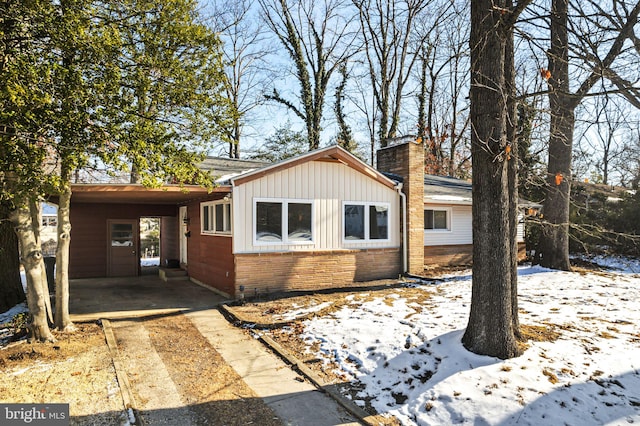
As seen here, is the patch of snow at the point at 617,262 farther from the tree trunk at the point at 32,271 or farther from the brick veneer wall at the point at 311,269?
the tree trunk at the point at 32,271

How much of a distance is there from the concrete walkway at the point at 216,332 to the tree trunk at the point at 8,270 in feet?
3.99

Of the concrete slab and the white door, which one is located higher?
the white door

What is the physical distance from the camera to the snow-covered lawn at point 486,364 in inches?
164

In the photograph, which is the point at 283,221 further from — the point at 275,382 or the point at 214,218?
the point at 275,382

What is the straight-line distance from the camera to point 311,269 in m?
10.5

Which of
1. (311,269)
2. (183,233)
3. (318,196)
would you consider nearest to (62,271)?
(311,269)

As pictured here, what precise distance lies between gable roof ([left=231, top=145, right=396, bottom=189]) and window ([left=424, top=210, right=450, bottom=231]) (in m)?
3.43

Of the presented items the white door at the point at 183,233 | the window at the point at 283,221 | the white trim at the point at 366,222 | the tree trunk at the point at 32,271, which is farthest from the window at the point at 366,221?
the tree trunk at the point at 32,271

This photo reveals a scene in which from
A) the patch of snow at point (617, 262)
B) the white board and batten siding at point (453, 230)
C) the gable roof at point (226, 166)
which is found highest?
the gable roof at point (226, 166)

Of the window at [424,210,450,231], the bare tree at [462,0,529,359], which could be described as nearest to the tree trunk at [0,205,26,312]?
the bare tree at [462,0,529,359]

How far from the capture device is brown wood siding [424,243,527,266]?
583 inches

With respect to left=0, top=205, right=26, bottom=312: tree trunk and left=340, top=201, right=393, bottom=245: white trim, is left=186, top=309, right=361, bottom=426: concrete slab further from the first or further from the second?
left=0, top=205, right=26, bottom=312: tree trunk

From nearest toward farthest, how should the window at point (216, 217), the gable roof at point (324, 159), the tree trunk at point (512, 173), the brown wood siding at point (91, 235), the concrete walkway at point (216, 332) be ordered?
the concrete walkway at point (216, 332) → the tree trunk at point (512, 173) → the gable roof at point (324, 159) → the window at point (216, 217) → the brown wood siding at point (91, 235)

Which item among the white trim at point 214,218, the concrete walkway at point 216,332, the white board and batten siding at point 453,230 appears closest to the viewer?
the concrete walkway at point 216,332
